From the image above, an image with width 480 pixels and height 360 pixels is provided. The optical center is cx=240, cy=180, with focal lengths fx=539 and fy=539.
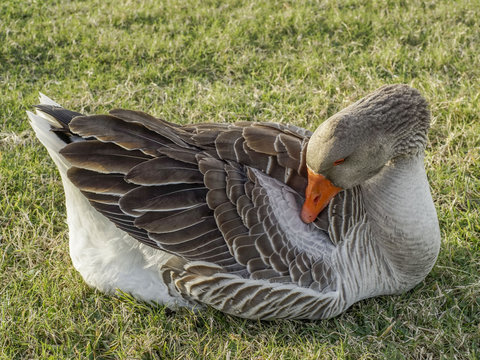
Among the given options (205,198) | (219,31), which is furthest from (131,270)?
(219,31)

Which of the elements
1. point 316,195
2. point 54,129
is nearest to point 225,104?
point 54,129

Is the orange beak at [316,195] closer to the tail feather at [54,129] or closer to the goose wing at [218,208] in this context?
the goose wing at [218,208]

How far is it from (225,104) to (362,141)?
2.18m

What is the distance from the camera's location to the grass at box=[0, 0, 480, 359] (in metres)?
3.00

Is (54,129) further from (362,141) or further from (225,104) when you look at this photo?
(225,104)

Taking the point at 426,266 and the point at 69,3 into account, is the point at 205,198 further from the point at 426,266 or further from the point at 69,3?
the point at 69,3

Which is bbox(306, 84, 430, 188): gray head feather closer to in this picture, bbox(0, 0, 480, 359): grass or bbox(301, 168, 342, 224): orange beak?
bbox(301, 168, 342, 224): orange beak

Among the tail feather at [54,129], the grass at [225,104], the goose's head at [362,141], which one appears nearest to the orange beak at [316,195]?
the goose's head at [362,141]

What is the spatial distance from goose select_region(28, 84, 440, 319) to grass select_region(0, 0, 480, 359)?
225 mm

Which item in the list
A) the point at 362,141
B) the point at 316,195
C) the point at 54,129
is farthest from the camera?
the point at 54,129

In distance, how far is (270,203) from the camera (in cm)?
288

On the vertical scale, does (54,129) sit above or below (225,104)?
above

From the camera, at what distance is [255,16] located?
5719 mm

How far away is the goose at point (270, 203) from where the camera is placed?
2805 mm
